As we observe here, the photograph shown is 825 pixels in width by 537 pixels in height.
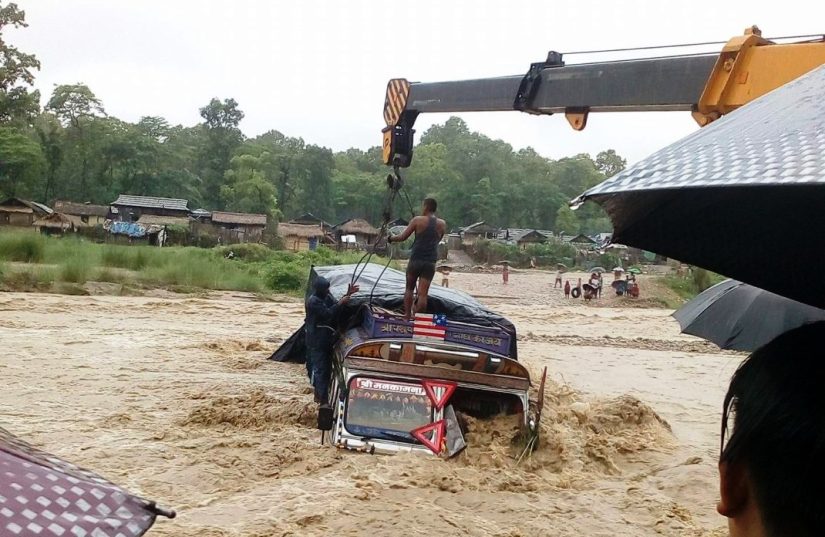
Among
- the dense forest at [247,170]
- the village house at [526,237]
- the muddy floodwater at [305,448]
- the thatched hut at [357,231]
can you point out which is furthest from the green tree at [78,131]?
the muddy floodwater at [305,448]

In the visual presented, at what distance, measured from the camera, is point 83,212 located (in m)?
50.8

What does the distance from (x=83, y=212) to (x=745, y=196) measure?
53.9m

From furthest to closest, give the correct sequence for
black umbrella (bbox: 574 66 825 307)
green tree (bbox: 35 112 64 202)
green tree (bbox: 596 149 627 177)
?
1. green tree (bbox: 596 149 627 177)
2. green tree (bbox: 35 112 64 202)
3. black umbrella (bbox: 574 66 825 307)

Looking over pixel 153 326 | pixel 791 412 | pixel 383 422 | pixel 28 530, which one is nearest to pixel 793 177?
pixel 791 412

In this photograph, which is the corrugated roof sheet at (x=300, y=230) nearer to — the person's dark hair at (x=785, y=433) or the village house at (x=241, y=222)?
the village house at (x=241, y=222)

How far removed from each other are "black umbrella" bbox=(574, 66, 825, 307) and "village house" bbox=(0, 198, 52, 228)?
49998 millimetres

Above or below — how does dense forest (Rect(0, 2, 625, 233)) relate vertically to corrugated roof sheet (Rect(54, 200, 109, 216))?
above

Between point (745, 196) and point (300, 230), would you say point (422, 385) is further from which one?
point (300, 230)

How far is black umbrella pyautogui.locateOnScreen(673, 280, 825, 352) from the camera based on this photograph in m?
5.81

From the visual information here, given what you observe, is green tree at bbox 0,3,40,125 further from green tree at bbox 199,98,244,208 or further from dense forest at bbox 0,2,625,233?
green tree at bbox 199,98,244,208

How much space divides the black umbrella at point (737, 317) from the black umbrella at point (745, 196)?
351 centimetres

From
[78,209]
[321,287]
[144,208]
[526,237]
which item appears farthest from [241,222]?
[321,287]

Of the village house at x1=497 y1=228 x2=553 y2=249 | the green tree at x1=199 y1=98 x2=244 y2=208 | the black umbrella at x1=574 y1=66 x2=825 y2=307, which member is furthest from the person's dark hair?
the green tree at x1=199 y1=98 x2=244 y2=208

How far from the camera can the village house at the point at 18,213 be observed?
46688 millimetres
